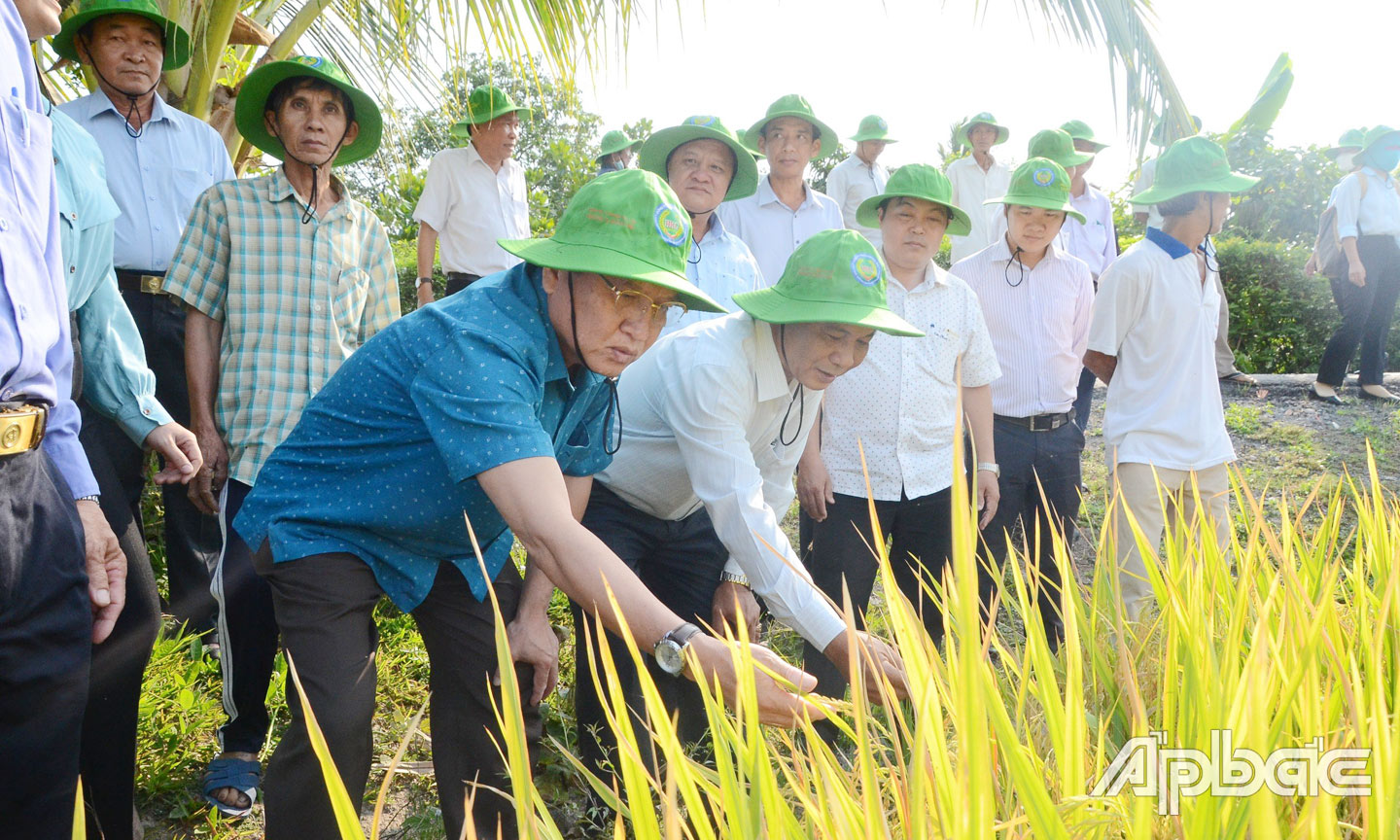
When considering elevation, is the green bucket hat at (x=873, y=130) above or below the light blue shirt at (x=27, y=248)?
above

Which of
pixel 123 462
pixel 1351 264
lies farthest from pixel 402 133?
pixel 1351 264

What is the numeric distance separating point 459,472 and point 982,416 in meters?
2.35

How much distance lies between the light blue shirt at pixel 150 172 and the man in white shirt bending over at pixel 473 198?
1.68 meters

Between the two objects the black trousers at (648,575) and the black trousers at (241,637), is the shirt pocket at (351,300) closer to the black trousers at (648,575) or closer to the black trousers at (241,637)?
the black trousers at (241,637)

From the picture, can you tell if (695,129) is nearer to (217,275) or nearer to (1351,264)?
(217,275)

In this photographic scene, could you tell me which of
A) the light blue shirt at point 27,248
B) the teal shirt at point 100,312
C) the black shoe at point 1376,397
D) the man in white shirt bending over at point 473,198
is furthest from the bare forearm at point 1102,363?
the black shoe at point 1376,397

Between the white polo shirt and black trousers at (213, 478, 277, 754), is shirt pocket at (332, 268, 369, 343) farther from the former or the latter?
the white polo shirt

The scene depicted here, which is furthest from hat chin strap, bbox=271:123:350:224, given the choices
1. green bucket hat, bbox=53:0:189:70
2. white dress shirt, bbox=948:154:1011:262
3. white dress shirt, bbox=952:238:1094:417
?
white dress shirt, bbox=948:154:1011:262

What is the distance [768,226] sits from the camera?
4461mm

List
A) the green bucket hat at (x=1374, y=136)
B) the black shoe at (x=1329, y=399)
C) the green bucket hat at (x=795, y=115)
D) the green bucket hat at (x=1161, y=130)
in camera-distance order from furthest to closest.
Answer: the black shoe at (x=1329, y=399) → the green bucket hat at (x=1374, y=136) → the green bucket hat at (x=1161, y=130) → the green bucket hat at (x=795, y=115)

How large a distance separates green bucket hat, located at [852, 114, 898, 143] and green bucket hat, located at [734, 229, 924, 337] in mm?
3159

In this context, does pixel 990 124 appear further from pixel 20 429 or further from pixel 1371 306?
pixel 20 429

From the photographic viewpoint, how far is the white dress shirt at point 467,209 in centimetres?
533

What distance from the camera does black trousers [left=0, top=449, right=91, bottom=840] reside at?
5.44ft
